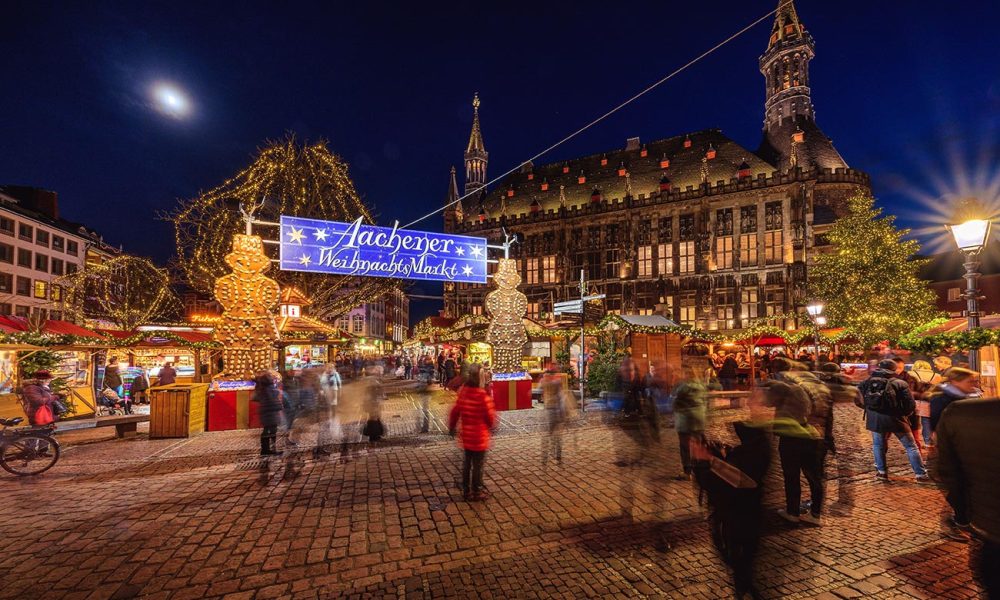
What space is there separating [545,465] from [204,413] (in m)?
8.79

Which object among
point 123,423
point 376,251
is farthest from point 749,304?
point 123,423

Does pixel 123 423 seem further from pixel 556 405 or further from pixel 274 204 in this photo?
pixel 274 204

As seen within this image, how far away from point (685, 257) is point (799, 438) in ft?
116

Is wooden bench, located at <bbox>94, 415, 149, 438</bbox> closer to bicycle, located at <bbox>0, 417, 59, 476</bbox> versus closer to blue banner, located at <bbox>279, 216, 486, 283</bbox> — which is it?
bicycle, located at <bbox>0, 417, 59, 476</bbox>

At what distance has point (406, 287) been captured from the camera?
88.2 feet

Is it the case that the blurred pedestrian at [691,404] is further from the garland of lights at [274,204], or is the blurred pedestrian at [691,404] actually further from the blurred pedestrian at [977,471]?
the garland of lights at [274,204]

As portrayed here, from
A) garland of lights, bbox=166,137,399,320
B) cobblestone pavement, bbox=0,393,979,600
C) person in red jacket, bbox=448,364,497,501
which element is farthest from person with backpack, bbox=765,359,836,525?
garland of lights, bbox=166,137,399,320

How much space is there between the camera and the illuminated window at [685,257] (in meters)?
37.2

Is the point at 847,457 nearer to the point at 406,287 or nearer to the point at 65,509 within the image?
the point at 65,509

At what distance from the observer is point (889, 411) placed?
6117mm

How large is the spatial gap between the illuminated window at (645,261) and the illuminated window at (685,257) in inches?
90.7

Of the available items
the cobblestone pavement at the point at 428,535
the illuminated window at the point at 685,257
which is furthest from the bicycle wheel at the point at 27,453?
the illuminated window at the point at 685,257

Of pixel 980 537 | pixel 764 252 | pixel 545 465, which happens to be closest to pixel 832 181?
pixel 764 252

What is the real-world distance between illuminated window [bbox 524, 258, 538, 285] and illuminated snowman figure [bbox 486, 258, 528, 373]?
29581 millimetres
